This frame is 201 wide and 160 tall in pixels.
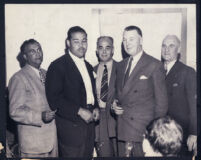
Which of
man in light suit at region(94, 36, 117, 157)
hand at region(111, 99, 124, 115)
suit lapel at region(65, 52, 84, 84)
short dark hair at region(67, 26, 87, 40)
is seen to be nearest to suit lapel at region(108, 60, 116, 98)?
man in light suit at region(94, 36, 117, 157)

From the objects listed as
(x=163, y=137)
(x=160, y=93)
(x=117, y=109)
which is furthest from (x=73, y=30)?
(x=163, y=137)

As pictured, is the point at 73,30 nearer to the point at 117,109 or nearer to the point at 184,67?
the point at 117,109

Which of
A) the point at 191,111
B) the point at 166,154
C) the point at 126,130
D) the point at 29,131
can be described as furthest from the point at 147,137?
the point at 29,131

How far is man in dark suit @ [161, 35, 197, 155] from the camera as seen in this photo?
92.7 inches

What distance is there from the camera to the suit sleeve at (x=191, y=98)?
Result: 2.38m

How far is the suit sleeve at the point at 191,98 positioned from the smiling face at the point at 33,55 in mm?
1044

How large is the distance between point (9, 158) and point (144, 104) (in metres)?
1.03

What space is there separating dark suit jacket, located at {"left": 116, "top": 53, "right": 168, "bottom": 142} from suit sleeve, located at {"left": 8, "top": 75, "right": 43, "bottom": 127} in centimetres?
58

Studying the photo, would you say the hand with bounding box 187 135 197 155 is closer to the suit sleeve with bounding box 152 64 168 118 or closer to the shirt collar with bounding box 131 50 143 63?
the suit sleeve with bounding box 152 64 168 118

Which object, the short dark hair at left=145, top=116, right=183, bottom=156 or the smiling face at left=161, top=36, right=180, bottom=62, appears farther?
the smiling face at left=161, top=36, right=180, bottom=62

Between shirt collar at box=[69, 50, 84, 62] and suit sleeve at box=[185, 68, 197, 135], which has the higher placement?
shirt collar at box=[69, 50, 84, 62]

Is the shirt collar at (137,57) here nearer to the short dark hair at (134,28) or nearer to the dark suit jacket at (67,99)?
the short dark hair at (134,28)

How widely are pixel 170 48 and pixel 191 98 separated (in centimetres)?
38

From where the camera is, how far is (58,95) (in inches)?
91.6
